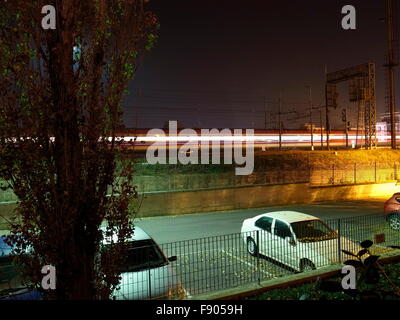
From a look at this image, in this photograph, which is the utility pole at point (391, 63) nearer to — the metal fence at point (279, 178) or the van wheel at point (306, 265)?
the metal fence at point (279, 178)

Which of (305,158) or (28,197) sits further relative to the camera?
(305,158)

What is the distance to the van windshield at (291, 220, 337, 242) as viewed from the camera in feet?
28.3

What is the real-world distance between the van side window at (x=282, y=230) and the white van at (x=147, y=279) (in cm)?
376

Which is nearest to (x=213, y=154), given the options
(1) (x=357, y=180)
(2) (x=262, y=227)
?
(1) (x=357, y=180)

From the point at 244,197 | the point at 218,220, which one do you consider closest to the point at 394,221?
the point at 218,220

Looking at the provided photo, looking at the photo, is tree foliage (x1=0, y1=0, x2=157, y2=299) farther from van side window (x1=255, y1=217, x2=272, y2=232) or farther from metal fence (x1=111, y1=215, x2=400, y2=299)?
van side window (x1=255, y1=217, x2=272, y2=232)

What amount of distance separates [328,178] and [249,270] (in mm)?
16501

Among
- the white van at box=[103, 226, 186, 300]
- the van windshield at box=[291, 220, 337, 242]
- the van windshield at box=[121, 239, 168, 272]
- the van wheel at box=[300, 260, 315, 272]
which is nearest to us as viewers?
the white van at box=[103, 226, 186, 300]

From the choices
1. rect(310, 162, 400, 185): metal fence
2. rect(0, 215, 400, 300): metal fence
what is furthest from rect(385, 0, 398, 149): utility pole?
rect(0, 215, 400, 300): metal fence

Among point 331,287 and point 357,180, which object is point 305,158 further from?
point 331,287

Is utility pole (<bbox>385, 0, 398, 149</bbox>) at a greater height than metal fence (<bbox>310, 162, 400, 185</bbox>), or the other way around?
utility pole (<bbox>385, 0, 398, 149</bbox>)

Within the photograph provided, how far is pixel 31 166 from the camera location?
3812mm

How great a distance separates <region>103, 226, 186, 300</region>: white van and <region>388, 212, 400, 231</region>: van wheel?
352 inches

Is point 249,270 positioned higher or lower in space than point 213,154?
lower
